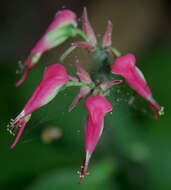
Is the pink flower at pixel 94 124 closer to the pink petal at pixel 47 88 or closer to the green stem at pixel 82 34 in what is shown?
the pink petal at pixel 47 88

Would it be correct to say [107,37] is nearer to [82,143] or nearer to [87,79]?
[87,79]

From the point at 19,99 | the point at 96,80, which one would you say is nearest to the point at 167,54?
the point at 19,99

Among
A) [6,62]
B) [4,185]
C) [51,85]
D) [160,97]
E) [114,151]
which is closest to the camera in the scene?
[51,85]

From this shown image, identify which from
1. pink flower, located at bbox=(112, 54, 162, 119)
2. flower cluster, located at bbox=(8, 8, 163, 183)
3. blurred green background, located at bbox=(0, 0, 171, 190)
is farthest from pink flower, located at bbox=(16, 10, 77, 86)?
blurred green background, located at bbox=(0, 0, 171, 190)

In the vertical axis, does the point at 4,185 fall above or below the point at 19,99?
below

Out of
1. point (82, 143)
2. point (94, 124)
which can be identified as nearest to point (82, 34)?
point (94, 124)

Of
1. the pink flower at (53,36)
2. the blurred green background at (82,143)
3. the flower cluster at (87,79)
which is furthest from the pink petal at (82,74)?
the blurred green background at (82,143)

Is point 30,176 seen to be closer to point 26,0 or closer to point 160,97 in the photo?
point 160,97

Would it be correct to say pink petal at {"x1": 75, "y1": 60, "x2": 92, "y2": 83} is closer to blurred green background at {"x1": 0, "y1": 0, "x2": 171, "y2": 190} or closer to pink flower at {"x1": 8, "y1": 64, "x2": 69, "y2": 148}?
pink flower at {"x1": 8, "y1": 64, "x2": 69, "y2": 148}
